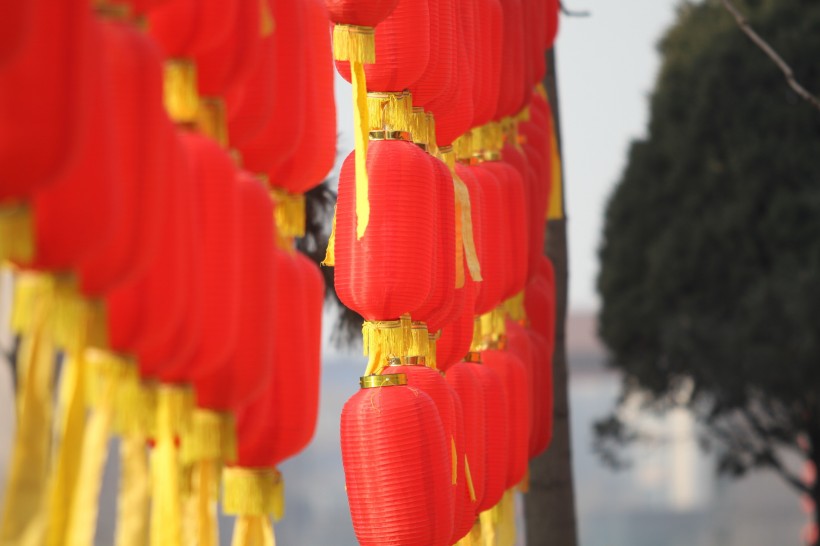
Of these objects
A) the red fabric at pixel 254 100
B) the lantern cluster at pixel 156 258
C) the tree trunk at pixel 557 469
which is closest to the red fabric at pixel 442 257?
the lantern cluster at pixel 156 258

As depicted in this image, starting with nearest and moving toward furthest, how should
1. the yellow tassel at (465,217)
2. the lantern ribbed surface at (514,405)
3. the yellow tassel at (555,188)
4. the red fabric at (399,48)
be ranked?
the red fabric at (399,48)
the yellow tassel at (465,217)
the lantern ribbed surface at (514,405)
the yellow tassel at (555,188)

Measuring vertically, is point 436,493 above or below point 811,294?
above

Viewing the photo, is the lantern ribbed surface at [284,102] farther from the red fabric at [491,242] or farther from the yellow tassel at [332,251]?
the red fabric at [491,242]

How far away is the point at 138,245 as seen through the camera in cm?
126

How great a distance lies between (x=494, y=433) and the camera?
2697 millimetres

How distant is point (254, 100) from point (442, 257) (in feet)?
2.74

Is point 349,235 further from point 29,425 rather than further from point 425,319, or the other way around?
point 29,425

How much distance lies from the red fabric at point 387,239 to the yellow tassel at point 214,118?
Result: 696 millimetres

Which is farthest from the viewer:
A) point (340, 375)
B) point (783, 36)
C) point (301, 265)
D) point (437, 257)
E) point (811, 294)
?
point (783, 36)

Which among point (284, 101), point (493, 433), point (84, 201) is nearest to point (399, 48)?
point (284, 101)

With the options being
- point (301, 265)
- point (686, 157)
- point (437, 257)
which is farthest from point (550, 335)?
point (686, 157)

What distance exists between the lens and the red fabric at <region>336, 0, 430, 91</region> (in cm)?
225

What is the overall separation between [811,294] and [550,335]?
4.50 meters

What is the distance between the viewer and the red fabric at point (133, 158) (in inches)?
48.7
